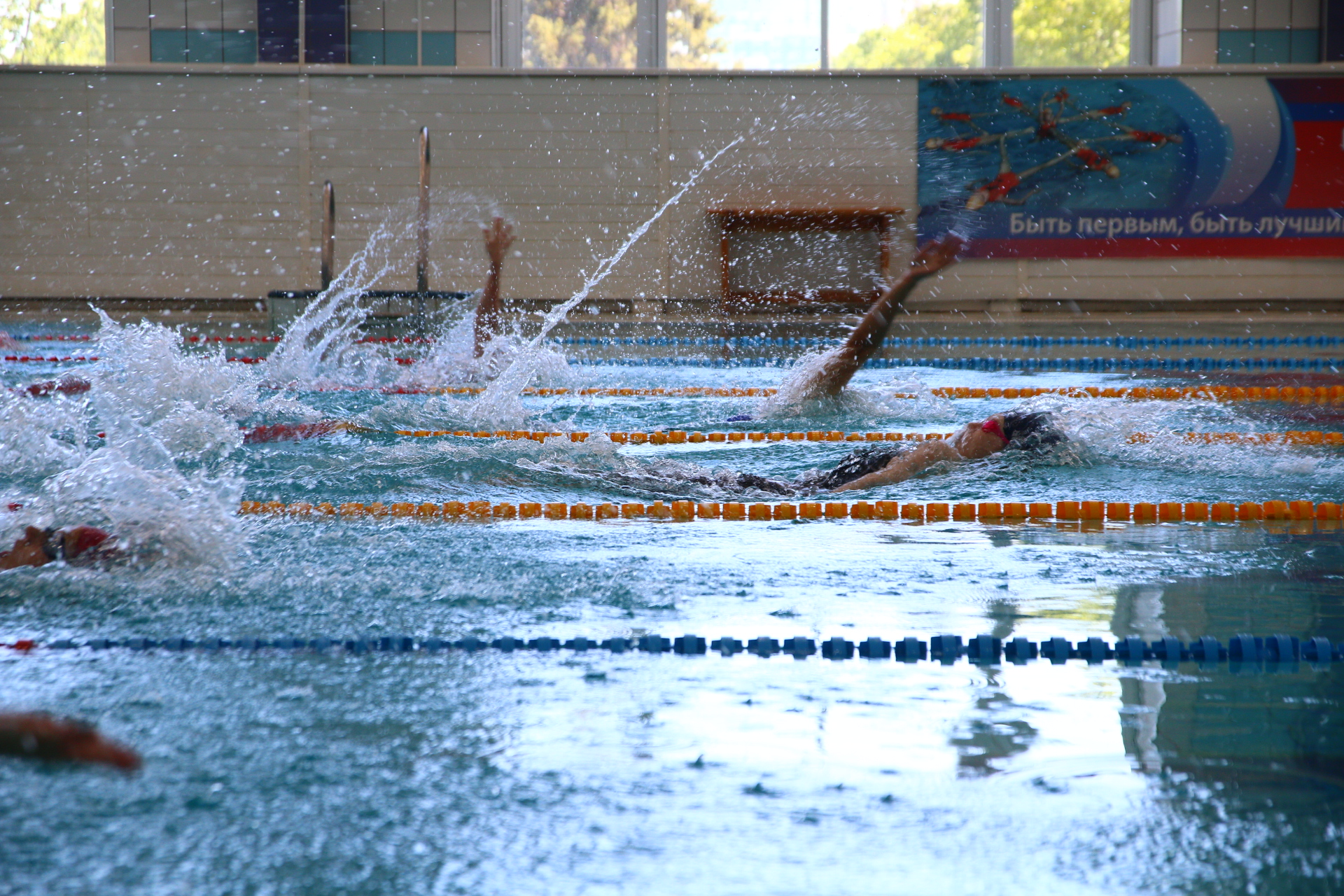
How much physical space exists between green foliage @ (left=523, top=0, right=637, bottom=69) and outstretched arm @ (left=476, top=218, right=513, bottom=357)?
5388 millimetres

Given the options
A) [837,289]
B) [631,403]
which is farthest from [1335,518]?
[837,289]

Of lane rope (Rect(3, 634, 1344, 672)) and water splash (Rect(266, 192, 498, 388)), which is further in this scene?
water splash (Rect(266, 192, 498, 388))

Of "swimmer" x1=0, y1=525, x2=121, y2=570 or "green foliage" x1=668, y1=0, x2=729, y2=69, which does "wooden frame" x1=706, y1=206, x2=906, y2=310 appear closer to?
"green foliage" x1=668, y1=0, x2=729, y2=69

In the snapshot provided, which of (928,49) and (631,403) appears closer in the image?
(631,403)

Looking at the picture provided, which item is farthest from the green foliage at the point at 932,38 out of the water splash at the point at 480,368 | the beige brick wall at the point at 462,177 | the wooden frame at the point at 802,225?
the water splash at the point at 480,368

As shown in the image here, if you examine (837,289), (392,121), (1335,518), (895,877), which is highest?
(392,121)

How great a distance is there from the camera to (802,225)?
1102cm

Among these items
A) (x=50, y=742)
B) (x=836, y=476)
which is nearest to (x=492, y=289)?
(x=836, y=476)

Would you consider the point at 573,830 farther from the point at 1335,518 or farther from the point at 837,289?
the point at 837,289

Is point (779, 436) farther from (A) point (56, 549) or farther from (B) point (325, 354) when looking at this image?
(B) point (325, 354)

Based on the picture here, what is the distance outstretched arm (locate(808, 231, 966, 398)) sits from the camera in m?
3.90

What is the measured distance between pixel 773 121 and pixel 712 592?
9200 millimetres

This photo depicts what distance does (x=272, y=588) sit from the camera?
8.02ft

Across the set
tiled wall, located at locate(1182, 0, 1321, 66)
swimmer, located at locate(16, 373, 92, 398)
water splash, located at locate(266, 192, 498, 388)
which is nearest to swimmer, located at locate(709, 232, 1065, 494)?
swimmer, located at locate(16, 373, 92, 398)
